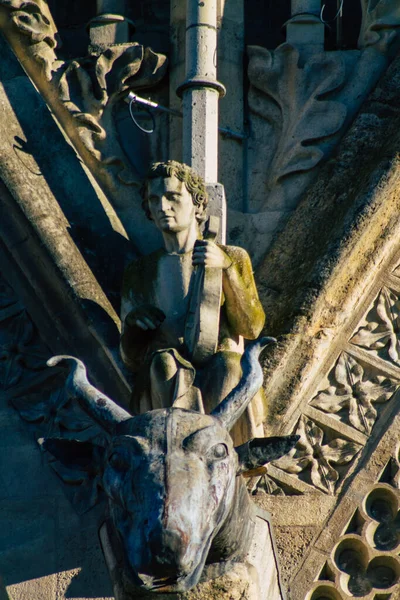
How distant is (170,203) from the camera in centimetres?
1059

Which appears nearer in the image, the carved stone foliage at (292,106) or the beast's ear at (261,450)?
the beast's ear at (261,450)

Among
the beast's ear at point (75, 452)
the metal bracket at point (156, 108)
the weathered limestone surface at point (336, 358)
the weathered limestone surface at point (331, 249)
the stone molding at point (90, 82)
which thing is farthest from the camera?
the stone molding at point (90, 82)

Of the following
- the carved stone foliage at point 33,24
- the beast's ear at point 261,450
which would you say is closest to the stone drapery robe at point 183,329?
the beast's ear at point 261,450

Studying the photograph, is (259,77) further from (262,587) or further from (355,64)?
(262,587)

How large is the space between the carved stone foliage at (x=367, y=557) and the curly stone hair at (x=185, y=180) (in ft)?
5.34

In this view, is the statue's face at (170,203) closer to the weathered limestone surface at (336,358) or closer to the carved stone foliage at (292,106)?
the weathered limestone surface at (336,358)

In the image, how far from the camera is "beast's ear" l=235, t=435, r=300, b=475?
966 cm

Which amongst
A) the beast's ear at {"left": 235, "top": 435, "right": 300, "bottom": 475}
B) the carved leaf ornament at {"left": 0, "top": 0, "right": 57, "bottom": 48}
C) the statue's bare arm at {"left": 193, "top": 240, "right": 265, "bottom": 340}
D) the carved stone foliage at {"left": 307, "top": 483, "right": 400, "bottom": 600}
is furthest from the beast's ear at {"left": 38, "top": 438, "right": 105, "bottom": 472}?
the carved leaf ornament at {"left": 0, "top": 0, "right": 57, "bottom": 48}

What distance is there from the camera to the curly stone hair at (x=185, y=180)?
10.6 meters

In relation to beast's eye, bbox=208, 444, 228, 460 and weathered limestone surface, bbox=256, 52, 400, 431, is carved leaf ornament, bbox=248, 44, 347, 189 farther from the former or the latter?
beast's eye, bbox=208, 444, 228, 460

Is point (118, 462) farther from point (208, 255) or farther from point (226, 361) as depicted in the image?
point (208, 255)

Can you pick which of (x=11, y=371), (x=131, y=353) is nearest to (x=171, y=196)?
(x=131, y=353)

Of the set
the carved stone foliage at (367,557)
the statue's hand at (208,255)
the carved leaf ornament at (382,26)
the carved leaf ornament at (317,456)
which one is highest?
the carved leaf ornament at (382,26)

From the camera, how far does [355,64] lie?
1207 cm
